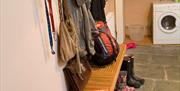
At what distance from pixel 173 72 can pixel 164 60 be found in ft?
1.38

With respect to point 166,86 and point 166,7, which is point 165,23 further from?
point 166,86

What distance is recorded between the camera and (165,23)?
14.8 feet

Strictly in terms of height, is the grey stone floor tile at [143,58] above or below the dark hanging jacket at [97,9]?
below

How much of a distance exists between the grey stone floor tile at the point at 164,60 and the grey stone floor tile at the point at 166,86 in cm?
61

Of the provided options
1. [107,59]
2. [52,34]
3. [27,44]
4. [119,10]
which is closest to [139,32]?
[119,10]

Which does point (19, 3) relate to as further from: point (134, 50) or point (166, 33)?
point (166, 33)

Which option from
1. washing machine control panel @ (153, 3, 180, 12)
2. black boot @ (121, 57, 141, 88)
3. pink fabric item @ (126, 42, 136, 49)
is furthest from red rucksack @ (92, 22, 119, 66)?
washing machine control panel @ (153, 3, 180, 12)

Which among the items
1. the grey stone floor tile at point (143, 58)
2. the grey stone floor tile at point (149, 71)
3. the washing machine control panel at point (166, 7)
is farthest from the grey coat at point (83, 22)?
the washing machine control panel at point (166, 7)

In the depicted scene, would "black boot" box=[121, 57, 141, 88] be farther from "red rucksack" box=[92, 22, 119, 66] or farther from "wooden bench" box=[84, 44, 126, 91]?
"red rucksack" box=[92, 22, 119, 66]

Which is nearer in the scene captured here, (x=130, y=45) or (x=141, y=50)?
→ (x=141, y=50)

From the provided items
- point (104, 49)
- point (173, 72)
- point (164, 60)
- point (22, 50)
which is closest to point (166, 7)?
point (164, 60)

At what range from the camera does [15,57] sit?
3.92 ft

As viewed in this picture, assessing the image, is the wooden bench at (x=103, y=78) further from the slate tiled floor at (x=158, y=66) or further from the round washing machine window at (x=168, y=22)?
the round washing machine window at (x=168, y=22)

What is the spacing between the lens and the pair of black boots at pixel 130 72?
2.87m
